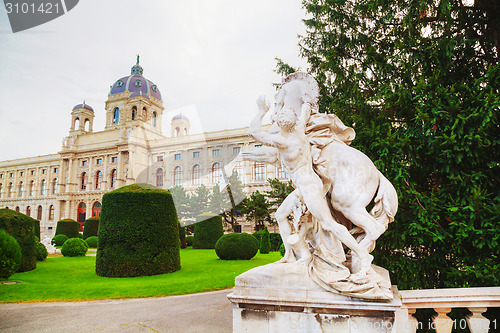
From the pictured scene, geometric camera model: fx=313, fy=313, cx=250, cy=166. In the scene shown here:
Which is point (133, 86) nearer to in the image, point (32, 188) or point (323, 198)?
point (32, 188)

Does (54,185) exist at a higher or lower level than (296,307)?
higher

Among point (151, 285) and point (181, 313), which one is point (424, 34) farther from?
point (151, 285)

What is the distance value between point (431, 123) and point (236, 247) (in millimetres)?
9648

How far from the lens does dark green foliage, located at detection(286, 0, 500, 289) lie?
12.6 feet

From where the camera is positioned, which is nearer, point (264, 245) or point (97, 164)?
point (264, 245)

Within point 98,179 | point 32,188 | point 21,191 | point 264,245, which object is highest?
point 98,179

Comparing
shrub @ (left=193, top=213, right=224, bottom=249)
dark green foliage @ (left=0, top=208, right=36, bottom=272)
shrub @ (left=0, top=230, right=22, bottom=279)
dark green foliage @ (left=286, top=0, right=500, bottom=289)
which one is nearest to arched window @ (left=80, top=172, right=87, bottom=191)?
shrub @ (left=193, top=213, right=224, bottom=249)

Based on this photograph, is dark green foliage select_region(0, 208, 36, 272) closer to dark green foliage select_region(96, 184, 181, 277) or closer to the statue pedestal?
dark green foliage select_region(96, 184, 181, 277)

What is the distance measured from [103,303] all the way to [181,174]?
35.8 metres

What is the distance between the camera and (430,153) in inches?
166

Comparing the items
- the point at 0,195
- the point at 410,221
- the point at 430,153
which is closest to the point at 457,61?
the point at 430,153

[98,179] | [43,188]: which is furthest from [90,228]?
[43,188]

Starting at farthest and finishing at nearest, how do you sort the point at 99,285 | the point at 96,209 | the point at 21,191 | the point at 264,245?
the point at 21,191, the point at 96,209, the point at 264,245, the point at 99,285

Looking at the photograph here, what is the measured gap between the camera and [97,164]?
47.9 metres
